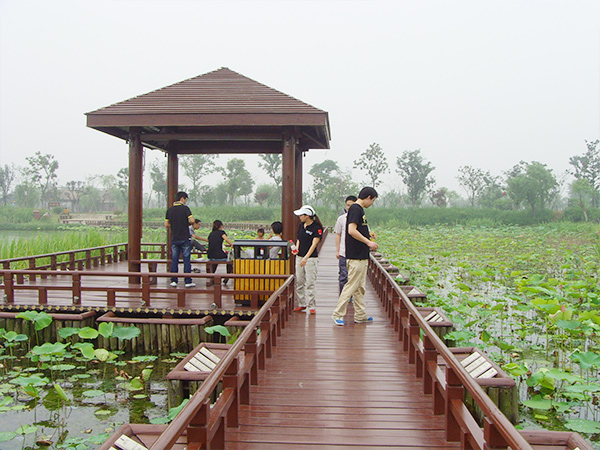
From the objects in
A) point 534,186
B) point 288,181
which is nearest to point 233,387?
point 288,181

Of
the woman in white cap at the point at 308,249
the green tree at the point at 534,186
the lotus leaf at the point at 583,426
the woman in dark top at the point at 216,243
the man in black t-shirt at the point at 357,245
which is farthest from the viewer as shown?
the green tree at the point at 534,186

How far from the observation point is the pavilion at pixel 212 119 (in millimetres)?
7473

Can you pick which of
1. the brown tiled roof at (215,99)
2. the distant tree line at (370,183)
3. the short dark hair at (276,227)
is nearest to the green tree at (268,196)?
the distant tree line at (370,183)

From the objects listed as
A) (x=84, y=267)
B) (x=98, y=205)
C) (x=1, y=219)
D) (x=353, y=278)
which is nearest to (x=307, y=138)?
(x=353, y=278)

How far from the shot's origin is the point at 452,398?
2.95 m

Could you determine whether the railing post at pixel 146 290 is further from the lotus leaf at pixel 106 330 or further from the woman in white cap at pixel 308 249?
the woman in white cap at pixel 308 249

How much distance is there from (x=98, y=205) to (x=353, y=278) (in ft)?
239

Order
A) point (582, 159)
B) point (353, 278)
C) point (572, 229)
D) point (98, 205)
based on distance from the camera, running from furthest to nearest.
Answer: point (98, 205) < point (582, 159) < point (572, 229) < point (353, 278)

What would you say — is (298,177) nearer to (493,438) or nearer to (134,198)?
(134,198)

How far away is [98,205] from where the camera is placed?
7262cm

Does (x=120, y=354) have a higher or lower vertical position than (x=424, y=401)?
lower

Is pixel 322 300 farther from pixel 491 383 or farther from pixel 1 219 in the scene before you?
pixel 1 219

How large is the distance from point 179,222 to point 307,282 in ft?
7.67

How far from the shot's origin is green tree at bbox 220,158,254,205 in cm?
4809
